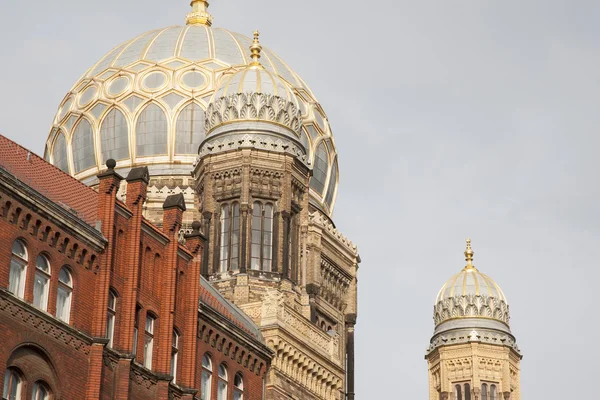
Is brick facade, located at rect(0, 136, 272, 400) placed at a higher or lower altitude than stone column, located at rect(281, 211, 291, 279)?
lower

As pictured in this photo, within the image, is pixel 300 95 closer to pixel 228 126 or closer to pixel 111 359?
pixel 228 126

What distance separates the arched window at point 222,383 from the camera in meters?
52.0

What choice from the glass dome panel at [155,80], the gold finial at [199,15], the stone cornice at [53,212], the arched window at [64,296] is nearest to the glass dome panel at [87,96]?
the glass dome panel at [155,80]

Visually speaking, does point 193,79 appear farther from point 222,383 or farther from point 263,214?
point 222,383

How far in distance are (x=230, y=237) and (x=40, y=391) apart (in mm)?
23060

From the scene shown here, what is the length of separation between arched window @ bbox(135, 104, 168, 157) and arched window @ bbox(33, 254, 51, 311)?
1347 inches

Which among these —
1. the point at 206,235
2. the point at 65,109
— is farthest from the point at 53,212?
the point at 65,109

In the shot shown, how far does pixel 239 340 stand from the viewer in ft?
175

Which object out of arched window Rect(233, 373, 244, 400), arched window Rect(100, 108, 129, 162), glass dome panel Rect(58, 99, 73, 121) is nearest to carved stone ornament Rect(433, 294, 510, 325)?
arched window Rect(100, 108, 129, 162)

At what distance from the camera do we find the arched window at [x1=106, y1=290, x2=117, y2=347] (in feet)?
148

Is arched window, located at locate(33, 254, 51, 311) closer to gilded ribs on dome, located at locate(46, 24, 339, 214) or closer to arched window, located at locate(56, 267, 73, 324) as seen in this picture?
arched window, located at locate(56, 267, 73, 324)

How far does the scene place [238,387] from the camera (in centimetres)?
5341

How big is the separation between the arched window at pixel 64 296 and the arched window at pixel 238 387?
1062 centimetres

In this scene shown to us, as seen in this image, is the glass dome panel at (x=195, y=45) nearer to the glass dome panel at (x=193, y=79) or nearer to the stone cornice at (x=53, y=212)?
the glass dome panel at (x=193, y=79)
